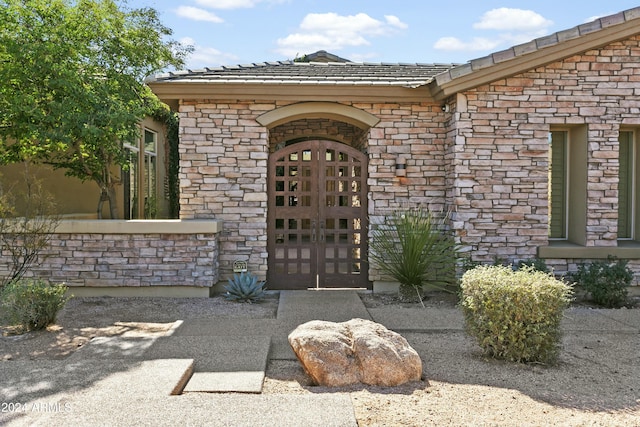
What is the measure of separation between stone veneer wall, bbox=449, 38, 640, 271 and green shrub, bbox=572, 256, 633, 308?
608 millimetres

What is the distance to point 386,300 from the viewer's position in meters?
8.77

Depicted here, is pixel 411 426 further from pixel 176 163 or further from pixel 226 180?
pixel 176 163

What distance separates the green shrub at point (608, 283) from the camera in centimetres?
829

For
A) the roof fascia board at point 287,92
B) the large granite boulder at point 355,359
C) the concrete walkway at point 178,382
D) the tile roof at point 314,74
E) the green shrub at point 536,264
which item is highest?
the tile roof at point 314,74

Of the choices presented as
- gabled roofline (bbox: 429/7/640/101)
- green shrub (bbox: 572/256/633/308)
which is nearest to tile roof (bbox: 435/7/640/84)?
gabled roofline (bbox: 429/7/640/101)

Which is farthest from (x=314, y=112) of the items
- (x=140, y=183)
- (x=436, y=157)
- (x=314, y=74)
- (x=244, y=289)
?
(x=140, y=183)

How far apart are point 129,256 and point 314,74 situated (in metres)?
4.18

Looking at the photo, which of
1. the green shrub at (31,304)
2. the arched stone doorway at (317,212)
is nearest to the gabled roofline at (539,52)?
the arched stone doorway at (317,212)

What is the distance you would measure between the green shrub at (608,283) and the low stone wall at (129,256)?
18.0 ft

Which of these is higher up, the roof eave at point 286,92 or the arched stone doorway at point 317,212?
the roof eave at point 286,92

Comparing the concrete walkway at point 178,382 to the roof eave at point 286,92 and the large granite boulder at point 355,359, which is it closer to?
the large granite boulder at point 355,359

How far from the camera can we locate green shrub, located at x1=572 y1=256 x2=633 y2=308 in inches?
326

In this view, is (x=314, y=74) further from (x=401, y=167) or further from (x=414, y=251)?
(x=414, y=251)

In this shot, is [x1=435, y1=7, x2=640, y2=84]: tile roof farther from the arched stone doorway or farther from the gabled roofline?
the arched stone doorway
